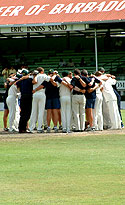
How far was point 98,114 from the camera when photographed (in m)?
19.9

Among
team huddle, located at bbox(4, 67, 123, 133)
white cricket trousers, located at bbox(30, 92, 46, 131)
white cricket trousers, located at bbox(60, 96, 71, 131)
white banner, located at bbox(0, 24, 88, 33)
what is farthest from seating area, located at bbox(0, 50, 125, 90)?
white cricket trousers, located at bbox(30, 92, 46, 131)

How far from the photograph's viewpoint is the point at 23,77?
19.1 meters

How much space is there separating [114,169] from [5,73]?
91.1 feet

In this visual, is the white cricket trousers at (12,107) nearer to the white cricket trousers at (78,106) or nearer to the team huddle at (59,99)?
the team huddle at (59,99)

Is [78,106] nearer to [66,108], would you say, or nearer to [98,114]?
[66,108]

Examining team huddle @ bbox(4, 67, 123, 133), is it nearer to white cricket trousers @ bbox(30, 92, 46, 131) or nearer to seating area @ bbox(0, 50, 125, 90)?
white cricket trousers @ bbox(30, 92, 46, 131)

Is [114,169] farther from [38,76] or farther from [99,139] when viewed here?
[38,76]

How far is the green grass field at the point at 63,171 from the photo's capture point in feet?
29.9

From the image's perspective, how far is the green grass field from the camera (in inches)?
359

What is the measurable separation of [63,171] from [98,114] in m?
8.60

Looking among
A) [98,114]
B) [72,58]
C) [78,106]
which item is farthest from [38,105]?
[72,58]

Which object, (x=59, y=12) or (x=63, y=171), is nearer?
(x=63, y=171)

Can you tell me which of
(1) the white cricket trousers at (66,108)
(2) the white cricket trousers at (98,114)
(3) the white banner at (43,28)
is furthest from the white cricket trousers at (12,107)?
(3) the white banner at (43,28)

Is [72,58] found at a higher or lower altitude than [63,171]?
higher
